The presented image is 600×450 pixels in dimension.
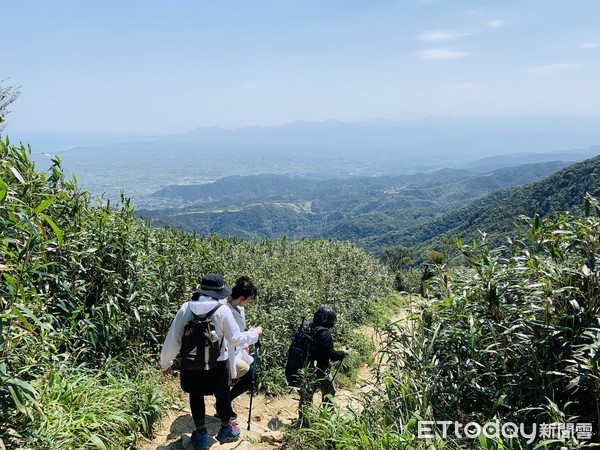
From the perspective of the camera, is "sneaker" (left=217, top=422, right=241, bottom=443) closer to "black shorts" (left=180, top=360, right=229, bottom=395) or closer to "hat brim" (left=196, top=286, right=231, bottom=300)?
"black shorts" (left=180, top=360, right=229, bottom=395)

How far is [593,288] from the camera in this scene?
2.88 metres

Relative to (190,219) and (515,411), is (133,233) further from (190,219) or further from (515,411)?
(190,219)

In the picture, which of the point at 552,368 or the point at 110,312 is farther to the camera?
the point at 110,312

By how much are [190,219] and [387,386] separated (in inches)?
6482

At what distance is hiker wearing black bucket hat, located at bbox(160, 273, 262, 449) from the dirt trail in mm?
349

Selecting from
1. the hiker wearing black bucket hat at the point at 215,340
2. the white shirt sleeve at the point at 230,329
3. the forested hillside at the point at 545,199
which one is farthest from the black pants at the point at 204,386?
the forested hillside at the point at 545,199

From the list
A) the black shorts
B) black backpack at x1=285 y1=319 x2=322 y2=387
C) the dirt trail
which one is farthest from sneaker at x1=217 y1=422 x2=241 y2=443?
black backpack at x1=285 y1=319 x2=322 y2=387

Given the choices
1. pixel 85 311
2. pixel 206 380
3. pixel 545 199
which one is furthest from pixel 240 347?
pixel 545 199

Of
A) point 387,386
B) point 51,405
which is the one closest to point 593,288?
point 387,386

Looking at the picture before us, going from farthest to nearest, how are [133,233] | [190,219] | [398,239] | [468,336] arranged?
[190,219] → [398,239] → [133,233] → [468,336]

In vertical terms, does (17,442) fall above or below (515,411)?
above

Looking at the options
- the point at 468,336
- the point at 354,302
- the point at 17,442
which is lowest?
the point at 354,302

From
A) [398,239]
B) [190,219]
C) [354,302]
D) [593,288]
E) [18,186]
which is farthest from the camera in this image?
[190,219]

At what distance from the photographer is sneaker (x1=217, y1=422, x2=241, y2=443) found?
3.78 metres
